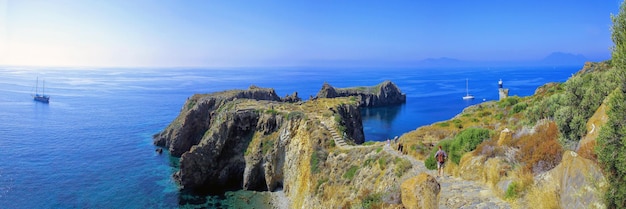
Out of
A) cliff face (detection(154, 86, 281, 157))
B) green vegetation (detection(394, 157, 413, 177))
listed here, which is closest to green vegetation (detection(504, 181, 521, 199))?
green vegetation (detection(394, 157, 413, 177))

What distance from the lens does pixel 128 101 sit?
15800 cm

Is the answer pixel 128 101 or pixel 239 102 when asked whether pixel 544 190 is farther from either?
pixel 128 101

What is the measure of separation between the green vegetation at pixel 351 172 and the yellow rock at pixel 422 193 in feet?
61.3

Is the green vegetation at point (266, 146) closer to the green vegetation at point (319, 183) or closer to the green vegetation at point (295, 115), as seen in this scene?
the green vegetation at point (295, 115)

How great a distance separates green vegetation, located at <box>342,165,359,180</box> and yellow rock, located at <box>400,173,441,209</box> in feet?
61.3

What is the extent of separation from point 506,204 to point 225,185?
50811 millimetres

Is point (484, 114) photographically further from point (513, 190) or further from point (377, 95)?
point (377, 95)

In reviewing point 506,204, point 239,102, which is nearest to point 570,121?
point 506,204

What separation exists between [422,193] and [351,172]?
20246mm

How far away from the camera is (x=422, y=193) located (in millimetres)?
14367

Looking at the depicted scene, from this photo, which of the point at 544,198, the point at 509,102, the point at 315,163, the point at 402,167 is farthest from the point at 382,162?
the point at 509,102

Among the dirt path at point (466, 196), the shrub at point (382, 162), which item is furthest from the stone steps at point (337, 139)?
the dirt path at point (466, 196)

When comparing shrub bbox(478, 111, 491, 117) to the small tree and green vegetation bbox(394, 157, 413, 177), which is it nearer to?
green vegetation bbox(394, 157, 413, 177)

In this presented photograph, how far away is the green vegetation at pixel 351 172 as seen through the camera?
33812 millimetres
